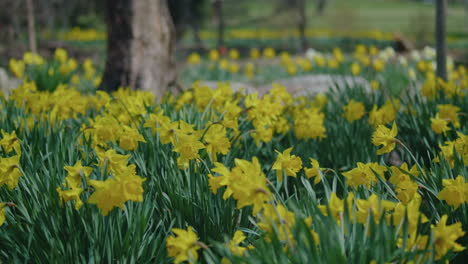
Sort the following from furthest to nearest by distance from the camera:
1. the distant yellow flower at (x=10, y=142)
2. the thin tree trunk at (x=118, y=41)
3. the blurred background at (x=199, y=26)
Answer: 1. the blurred background at (x=199, y=26)
2. the thin tree trunk at (x=118, y=41)
3. the distant yellow flower at (x=10, y=142)

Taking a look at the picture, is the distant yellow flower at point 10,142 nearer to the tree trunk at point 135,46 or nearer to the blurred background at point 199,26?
the tree trunk at point 135,46

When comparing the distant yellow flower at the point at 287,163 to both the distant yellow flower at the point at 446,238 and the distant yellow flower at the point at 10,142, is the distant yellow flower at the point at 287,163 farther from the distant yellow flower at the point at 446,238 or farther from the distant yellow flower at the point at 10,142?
the distant yellow flower at the point at 10,142

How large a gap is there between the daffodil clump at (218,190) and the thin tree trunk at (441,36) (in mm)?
1278

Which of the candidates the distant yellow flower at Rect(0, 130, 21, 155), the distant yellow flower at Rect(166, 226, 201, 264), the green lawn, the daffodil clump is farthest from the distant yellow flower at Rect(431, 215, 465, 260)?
the green lawn

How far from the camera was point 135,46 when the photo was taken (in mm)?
4270

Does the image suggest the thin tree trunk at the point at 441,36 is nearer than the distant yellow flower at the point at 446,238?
No

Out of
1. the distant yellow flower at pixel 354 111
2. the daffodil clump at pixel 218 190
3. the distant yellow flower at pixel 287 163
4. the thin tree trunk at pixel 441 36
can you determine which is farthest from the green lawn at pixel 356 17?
the distant yellow flower at pixel 287 163

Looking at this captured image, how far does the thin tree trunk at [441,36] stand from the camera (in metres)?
4.27

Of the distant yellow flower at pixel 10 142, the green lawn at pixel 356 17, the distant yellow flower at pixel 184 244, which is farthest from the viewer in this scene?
the green lawn at pixel 356 17

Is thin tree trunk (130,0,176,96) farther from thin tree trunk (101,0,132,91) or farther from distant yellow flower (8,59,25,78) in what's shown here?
distant yellow flower (8,59,25,78)

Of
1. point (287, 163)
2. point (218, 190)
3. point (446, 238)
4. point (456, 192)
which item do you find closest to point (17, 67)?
point (218, 190)

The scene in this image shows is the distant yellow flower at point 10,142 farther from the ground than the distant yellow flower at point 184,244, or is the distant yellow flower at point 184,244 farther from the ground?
the distant yellow flower at point 10,142

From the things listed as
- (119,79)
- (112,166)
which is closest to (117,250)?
(112,166)

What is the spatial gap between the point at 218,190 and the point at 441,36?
3314mm
